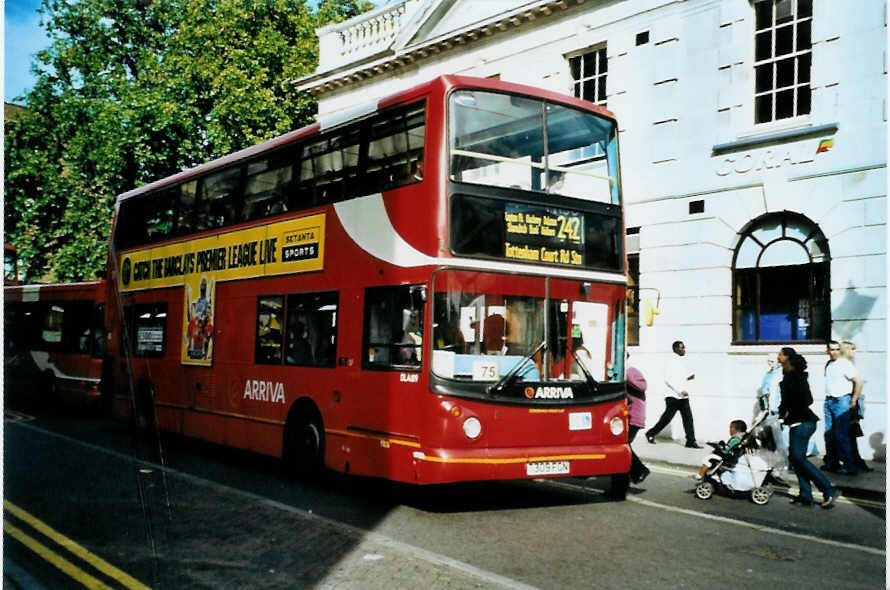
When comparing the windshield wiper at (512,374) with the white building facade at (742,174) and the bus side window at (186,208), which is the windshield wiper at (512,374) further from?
the white building facade at (742,174)

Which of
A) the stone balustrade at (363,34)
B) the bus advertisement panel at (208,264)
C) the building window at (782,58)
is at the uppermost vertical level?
the stone balustrade at (363,34)

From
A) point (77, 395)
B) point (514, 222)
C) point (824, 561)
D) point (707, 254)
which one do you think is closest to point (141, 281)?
point (77, 395)

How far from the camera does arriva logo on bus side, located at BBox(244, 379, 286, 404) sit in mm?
11172

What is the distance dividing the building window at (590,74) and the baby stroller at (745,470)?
10428 mm

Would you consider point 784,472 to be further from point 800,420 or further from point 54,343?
point 54,343

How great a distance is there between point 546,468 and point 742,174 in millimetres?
9125

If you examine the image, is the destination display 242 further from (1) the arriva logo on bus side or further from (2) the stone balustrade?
(2) the stone balustrade

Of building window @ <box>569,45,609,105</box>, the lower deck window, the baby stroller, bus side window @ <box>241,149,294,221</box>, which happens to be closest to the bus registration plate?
the baby stroller

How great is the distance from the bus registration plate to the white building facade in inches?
280

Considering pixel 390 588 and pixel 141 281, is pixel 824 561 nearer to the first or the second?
pixel 390 588

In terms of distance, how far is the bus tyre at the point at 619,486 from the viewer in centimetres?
973

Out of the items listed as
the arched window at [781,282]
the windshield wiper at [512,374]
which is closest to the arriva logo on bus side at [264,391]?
the windshield wiper at [512,374]

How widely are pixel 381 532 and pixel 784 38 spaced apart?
12.0 metres

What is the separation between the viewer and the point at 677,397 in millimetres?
15531
